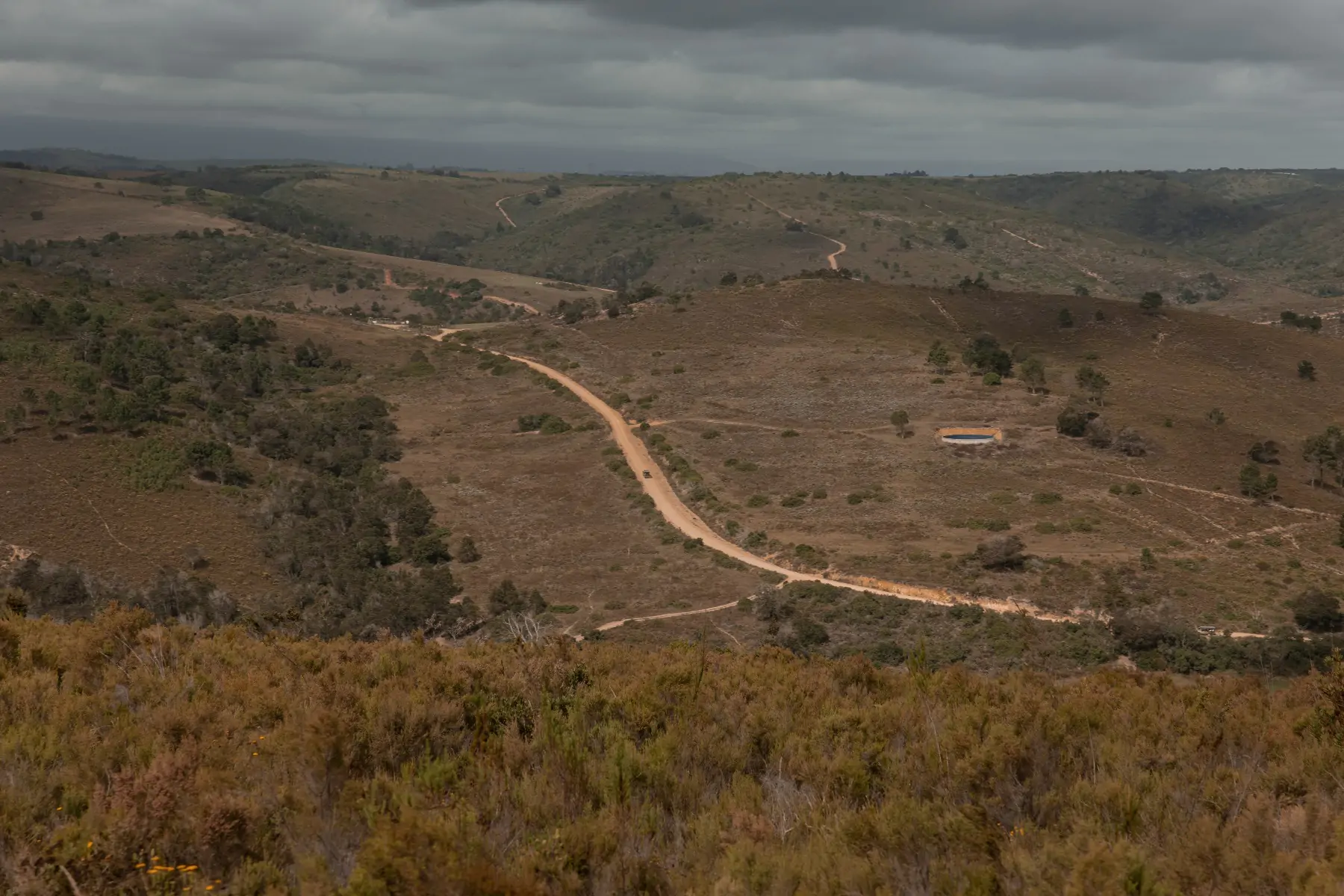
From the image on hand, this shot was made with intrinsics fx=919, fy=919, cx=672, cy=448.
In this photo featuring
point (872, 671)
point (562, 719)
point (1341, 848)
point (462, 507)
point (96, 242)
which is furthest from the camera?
point (96, 242)

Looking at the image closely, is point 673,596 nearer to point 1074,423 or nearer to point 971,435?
point 971,435

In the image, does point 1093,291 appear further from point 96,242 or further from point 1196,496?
point 96,242

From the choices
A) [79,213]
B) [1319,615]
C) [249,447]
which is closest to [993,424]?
[1319,615]

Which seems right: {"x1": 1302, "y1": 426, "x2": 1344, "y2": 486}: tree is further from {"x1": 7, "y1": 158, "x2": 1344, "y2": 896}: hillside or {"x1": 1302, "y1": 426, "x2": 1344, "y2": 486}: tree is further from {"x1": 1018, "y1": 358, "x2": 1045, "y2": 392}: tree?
{"x1": 1018, "y1": 358, "x2": 1045, "y2": 392}: tree

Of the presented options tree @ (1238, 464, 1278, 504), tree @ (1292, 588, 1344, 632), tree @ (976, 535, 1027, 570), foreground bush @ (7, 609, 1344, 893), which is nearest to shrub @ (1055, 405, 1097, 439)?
tree @ (1238, 464, 1278, 504)

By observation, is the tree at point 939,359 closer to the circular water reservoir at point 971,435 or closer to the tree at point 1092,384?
the tree at point 1092,384

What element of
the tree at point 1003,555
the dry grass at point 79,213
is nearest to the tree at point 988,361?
the tree at point 1003,555

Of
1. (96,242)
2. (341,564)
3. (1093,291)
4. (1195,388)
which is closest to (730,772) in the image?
(341,564)
